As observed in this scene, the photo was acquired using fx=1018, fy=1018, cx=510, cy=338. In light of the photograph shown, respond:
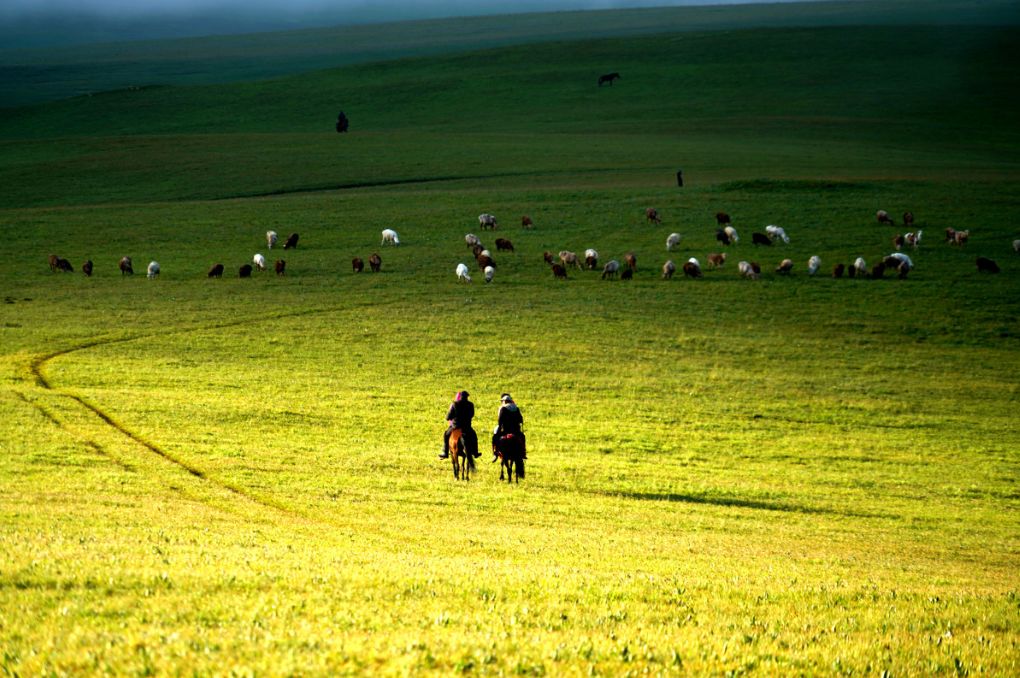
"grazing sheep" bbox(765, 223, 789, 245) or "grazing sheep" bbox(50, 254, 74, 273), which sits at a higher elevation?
"grazing sheep" bbox(765, 223, 789, 245)

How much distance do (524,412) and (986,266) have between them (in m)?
30.6

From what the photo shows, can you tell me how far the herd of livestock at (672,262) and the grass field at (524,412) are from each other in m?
0.81

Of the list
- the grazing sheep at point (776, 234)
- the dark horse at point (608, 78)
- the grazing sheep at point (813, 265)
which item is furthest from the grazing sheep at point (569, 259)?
the dark horse at point (608, 78)

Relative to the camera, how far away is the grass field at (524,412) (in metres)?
11.0

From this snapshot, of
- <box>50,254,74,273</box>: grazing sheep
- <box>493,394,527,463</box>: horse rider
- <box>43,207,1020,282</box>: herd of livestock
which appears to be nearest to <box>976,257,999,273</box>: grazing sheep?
<box>43,207,1020,282</box>: herd of livestock

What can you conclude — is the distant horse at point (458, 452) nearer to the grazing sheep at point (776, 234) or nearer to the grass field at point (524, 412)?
the grass field at point (524, 412)

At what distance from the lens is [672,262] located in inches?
2073

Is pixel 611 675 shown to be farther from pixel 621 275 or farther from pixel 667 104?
pixel 667 104

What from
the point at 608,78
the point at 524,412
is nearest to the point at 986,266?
the point at 524,412

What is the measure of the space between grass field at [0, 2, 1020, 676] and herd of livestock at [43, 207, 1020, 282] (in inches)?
32.0

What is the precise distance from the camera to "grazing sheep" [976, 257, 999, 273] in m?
51.3

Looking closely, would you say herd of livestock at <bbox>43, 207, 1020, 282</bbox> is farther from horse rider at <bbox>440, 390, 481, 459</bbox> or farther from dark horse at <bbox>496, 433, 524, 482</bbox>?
dark horse at <bbox>496, 433, 524, 482</bbox>

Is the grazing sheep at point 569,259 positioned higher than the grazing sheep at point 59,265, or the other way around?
the grazing sheep at point 59,265

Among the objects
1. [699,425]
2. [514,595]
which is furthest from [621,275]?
[514,595]
